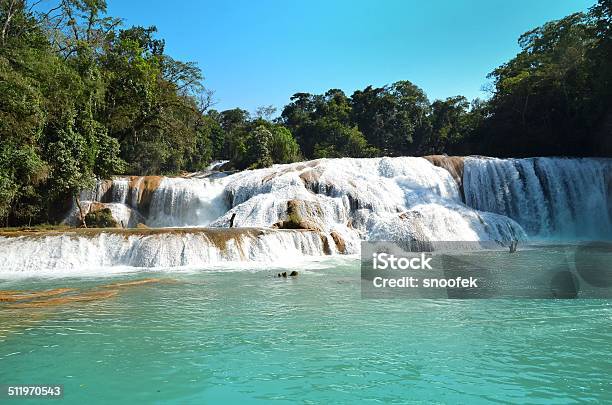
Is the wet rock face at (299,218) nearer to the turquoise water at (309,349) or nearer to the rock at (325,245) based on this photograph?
the rock at (325,245)

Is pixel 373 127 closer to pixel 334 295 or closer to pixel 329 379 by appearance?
pixel 334 295

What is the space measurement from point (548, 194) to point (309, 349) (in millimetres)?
20171

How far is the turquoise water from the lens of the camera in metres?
4.56

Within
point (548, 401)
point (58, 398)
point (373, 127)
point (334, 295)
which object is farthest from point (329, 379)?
point (373, 127)

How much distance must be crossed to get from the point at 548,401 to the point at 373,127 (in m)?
50.1

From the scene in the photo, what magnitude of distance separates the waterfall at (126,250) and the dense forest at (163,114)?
432 cm

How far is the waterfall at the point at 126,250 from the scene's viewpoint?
496 inches

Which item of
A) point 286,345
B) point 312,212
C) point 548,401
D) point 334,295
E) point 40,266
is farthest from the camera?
point 312,212

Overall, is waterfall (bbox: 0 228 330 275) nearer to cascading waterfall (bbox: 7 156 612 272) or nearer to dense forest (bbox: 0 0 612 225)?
cascading waterfall (bbox: 7 156 612 272)

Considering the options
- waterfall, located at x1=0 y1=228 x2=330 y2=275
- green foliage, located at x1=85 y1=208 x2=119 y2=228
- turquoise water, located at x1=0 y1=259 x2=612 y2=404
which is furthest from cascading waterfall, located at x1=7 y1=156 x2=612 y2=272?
turquoise water, located at x1=0 y1=259 x2=612 y2=404

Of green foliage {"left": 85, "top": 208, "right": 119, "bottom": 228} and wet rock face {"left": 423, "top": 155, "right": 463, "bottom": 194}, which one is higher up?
wet rock face {"left": 423, "top": 155, "right": 463, "bottom": 194}

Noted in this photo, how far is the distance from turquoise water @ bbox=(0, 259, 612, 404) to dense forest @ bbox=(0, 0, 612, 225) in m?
10.6

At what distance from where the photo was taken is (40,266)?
12516mm

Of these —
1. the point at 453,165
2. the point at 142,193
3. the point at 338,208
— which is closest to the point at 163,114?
the point at 142,193
